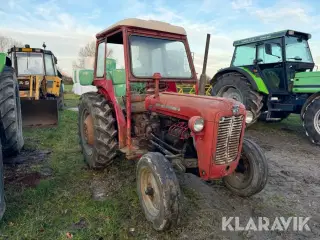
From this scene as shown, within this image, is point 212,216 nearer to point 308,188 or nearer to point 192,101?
point 192,101

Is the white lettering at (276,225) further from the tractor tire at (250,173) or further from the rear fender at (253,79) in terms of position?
the rear fender at (253,79)

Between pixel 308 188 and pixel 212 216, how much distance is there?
5.71ft

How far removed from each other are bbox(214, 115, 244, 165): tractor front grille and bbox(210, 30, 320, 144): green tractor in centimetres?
385

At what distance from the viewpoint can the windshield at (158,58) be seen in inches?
135

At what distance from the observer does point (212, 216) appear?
2.85m

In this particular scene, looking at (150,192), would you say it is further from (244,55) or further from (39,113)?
(244,55)

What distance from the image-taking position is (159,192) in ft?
8.10

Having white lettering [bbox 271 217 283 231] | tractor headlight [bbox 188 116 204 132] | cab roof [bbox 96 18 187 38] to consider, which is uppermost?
cab roof [bbox 96 18 187 38]

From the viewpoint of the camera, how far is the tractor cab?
652cm

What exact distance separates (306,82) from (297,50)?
3.40ft

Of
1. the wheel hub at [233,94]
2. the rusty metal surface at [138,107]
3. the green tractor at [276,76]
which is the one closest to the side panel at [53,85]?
the wheel hub at [233,94]

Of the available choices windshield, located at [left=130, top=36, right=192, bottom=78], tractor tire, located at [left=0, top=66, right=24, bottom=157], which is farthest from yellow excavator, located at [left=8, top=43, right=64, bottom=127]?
windshield, located at [left=130, top=36, right=192, bottom=78]

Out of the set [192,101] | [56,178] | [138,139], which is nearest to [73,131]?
[56,178]

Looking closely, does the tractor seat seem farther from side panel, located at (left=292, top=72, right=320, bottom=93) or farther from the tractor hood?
the tractor hood
